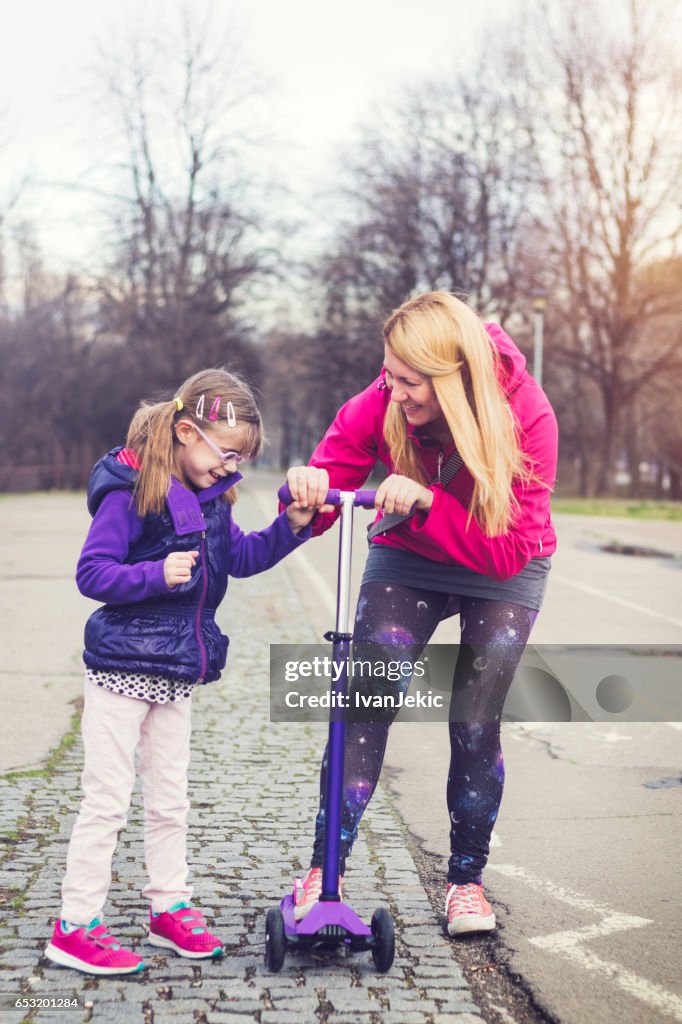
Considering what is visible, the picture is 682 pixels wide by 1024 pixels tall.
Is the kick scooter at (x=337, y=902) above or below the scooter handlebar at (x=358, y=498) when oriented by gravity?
below

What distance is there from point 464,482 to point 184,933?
1383 mm

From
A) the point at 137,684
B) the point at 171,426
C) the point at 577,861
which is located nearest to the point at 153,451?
the point at 171,426

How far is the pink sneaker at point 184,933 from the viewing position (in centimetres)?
326

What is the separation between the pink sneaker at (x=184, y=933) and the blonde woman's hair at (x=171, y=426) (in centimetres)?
105

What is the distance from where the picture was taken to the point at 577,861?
4.30 metres

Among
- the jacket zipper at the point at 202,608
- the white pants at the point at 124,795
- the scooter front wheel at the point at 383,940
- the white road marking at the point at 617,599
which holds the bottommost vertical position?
the white road marking at the point at 617,599

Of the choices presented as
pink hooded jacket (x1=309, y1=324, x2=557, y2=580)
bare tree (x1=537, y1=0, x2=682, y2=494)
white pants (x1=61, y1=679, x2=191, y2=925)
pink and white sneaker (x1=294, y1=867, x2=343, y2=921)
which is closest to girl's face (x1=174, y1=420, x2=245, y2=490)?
pink hooded jacket (x1=309, y1=324, x2=557, y2=580)

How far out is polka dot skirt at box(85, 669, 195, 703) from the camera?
3.30 m

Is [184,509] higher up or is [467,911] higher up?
Result: [184,509]

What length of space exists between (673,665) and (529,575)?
538 cm

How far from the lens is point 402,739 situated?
21.1 feet

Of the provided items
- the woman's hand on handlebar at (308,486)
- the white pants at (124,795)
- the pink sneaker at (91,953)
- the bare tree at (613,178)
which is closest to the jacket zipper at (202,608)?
the white pants at (124,795)

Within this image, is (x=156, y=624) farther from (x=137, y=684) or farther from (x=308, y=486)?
(x=308, y=486)

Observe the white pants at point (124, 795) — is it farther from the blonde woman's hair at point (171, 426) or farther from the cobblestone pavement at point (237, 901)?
the blonde woman's hair at point (171, 426)
